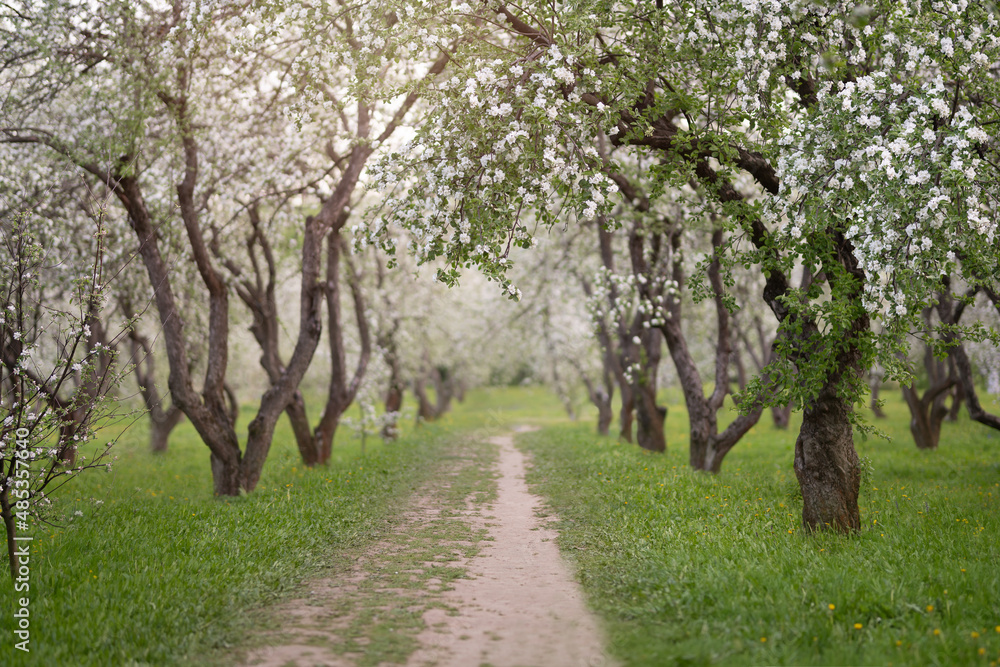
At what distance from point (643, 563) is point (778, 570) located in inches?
55.4

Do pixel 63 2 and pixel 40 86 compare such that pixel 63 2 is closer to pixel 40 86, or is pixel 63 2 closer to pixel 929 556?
pixel 40 86

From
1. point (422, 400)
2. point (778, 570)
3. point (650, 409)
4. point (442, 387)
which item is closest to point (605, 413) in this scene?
point (650, 409)

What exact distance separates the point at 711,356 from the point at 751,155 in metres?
30.3

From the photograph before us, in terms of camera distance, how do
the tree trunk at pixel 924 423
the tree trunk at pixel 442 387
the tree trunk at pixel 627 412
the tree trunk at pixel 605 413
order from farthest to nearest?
the tree trunk at pixel 442 387 < the tree trunk at pixel 605 413 < the tree trunk at pixel 627 412 < the tree trunk at pixel 924 423

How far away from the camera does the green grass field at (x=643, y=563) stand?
578cm

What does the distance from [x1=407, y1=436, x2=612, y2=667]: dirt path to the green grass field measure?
30cm

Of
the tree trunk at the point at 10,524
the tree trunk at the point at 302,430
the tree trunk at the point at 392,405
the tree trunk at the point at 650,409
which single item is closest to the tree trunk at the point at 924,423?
the tree trunk at the point at 650,409

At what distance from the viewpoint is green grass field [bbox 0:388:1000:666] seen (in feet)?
19.0

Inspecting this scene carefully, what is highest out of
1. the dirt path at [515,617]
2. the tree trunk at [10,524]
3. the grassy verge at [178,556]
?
the tree trunk at [10,524]

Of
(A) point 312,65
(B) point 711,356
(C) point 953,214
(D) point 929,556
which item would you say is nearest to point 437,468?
(A) point 312,65

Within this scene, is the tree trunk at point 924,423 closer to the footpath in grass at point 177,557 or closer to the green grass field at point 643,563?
the green grass field at point 643,563

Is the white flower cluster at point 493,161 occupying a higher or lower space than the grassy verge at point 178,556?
higher

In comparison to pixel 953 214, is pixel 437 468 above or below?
below

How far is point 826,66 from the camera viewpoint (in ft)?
30.9
